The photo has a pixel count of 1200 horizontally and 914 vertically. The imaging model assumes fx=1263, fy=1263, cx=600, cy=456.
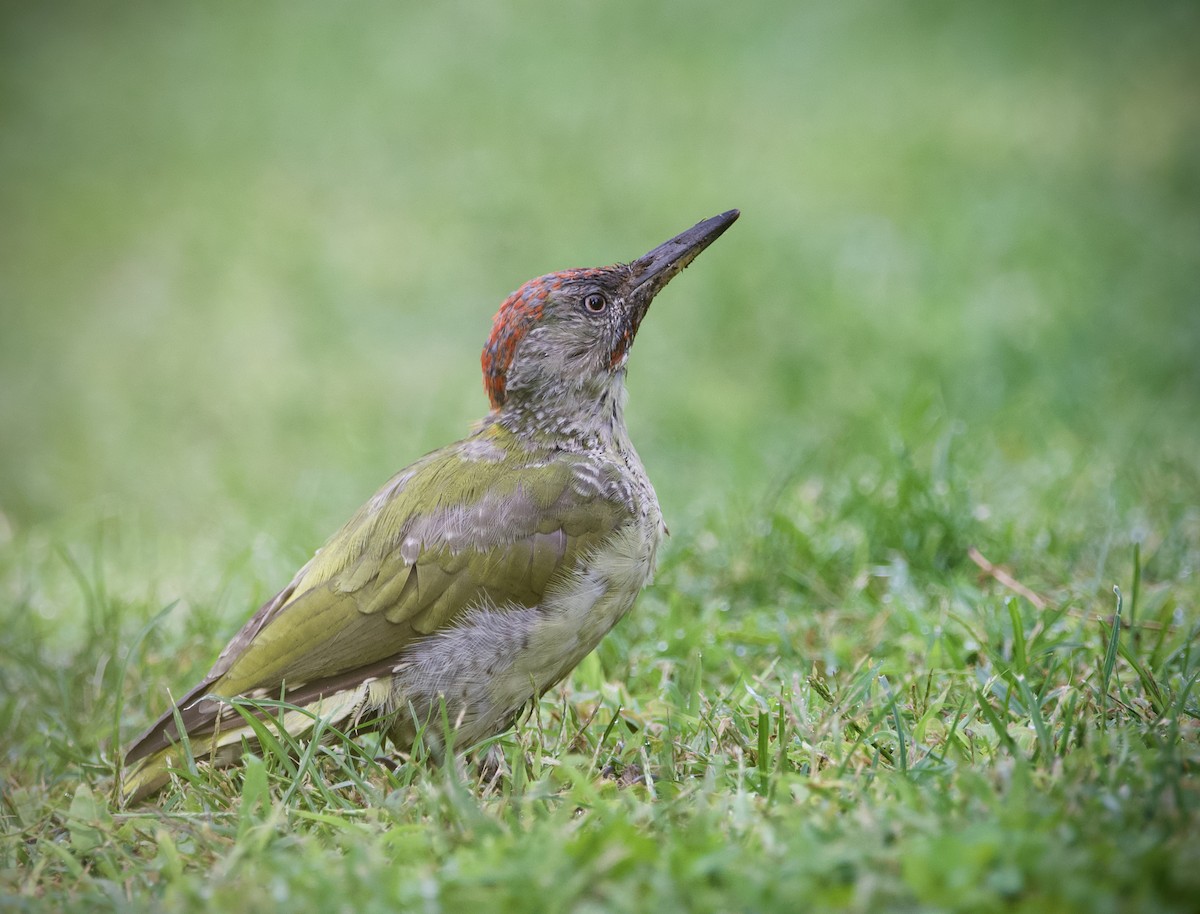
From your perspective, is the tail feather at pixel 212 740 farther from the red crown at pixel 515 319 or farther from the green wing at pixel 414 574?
the red crown at pixel 515 319

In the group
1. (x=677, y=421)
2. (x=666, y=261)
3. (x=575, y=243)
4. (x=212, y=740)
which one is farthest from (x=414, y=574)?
(x=575, y=243)

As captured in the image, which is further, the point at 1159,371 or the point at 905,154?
the point at 905,154

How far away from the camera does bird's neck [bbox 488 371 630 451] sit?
3850 mm

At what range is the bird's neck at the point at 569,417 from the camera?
3.85 m

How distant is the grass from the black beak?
1.08 metres

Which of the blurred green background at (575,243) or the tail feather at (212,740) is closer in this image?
the tail feather at (212,740)

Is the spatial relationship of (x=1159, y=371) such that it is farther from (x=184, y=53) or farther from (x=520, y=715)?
(x=184, y=53)

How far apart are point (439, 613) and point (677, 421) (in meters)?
4.03

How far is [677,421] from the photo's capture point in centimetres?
732

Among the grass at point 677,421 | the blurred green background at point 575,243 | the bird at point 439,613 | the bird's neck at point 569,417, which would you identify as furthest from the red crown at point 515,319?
the blurred green background at point 575,243

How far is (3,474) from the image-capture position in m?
7.82

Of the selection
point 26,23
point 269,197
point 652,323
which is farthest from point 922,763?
point 26,23

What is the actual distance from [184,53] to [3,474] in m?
7.60

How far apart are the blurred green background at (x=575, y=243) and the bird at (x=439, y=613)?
1.33 meters
